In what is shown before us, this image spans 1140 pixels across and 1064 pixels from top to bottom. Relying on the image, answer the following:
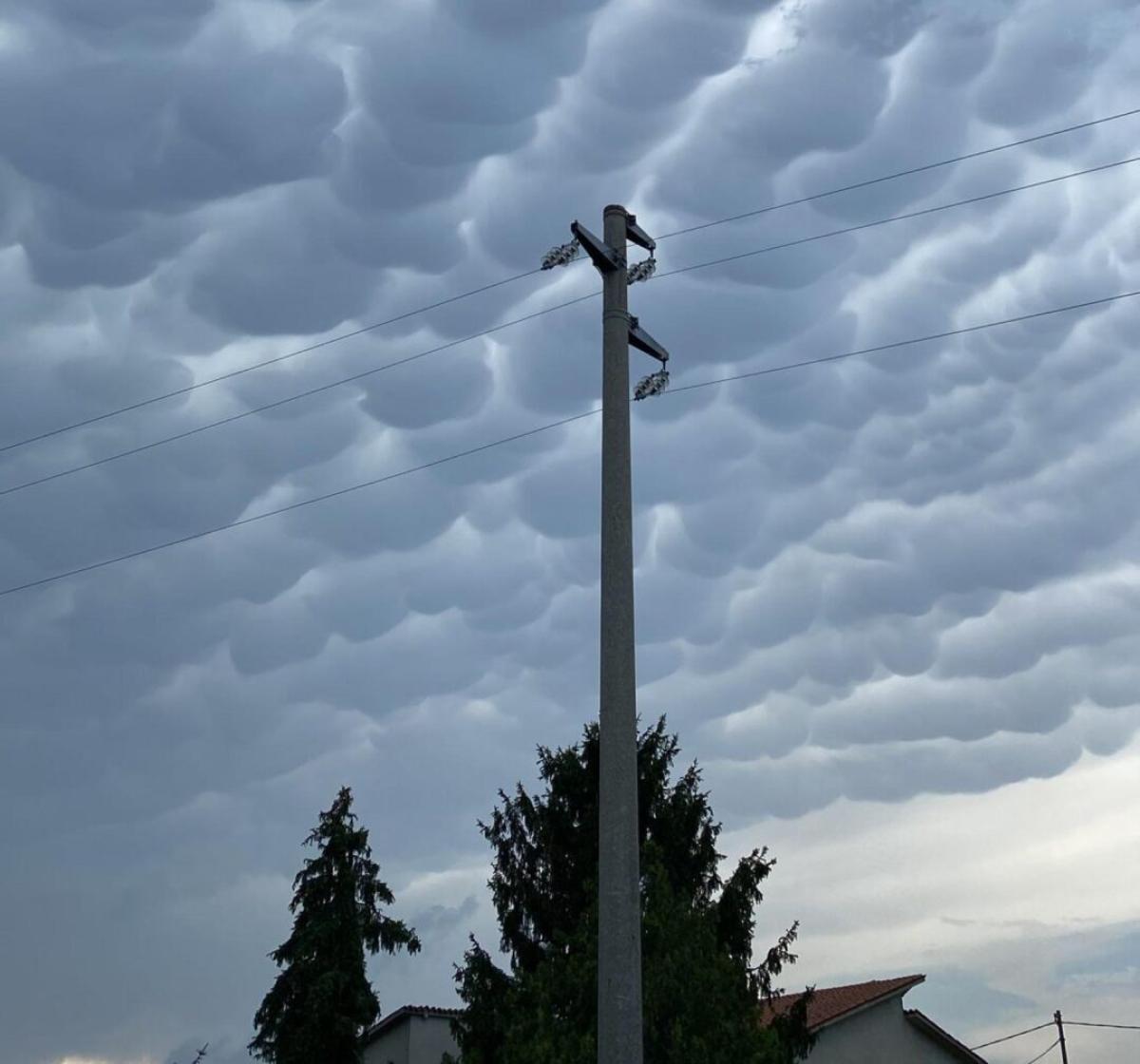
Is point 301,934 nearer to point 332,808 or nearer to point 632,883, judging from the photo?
point 332,808

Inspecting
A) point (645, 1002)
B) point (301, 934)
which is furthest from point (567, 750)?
point (301, 934)

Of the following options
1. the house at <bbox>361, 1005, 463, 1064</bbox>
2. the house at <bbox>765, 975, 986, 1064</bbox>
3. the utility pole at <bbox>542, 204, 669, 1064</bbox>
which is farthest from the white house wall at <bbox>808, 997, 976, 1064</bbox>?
the utility pole at <bbox>542, 204, 669, 1064</bbox>

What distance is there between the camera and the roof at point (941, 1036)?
4522 cm

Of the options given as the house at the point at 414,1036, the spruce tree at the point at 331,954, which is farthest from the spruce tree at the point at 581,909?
the house at the point at 414,1036

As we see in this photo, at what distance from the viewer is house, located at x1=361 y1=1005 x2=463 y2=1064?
155ft

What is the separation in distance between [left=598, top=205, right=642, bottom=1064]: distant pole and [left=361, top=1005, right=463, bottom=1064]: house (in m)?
39.4

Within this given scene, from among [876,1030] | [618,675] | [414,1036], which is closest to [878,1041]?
[876,1030]

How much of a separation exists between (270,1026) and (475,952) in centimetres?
1308

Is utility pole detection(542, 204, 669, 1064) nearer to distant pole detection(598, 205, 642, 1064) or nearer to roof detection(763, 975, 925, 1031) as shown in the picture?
distant pole detection(598, 205, 642, 1064)

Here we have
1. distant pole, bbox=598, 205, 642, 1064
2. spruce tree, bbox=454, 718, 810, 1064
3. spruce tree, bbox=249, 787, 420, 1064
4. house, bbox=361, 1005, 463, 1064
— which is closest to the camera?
distant pole, bbox=598, 205, 642, 1064

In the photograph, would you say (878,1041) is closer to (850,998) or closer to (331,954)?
(850,998)

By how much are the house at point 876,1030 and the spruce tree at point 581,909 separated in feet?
45.8

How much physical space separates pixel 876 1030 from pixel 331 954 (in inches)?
690

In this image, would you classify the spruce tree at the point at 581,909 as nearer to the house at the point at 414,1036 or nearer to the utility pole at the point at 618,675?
the utility pole at the point at 618,675
